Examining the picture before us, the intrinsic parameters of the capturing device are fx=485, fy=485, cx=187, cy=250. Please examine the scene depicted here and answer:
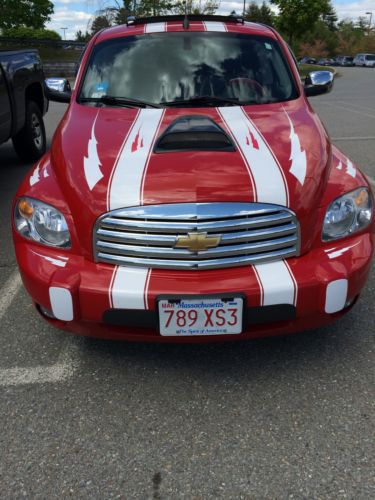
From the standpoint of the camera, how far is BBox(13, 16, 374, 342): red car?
2018mm

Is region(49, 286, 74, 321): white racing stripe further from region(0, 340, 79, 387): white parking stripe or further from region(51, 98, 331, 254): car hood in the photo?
region(0, 340, 79, 387): white parking stripe

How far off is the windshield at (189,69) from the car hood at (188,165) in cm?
35

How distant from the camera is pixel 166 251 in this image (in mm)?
2074

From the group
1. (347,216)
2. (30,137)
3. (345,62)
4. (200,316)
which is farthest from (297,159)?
(345,62)

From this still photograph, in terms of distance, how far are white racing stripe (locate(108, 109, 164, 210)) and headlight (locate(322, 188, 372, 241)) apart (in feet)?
2.85

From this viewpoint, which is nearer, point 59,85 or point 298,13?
point 59,85

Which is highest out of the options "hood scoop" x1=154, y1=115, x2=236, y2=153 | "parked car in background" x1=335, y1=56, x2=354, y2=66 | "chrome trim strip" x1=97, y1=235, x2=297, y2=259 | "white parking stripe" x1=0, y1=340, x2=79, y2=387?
"hood scoop" x1=154, y1=115, x2=236, y2=153

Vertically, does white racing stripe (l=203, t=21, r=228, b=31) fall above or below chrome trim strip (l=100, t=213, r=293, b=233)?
above

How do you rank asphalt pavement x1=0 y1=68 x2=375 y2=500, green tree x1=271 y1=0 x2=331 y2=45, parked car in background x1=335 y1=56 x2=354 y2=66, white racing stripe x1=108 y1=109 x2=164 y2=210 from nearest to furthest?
asphalt pavement x1=0 y1=68 x2=375 y2=500, white racing stripe x1=108 y1=109 x2=164 y2=210, green tree x1=271 y1=0 x2=331 y2=45, parked car in background x1=335 y1=56 x2=354 y2=66

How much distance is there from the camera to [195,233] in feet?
6.74

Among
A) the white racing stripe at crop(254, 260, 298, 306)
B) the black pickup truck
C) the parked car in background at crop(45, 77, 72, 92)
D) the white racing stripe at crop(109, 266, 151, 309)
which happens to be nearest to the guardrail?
the black pickup truck

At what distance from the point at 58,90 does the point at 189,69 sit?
1241 mm

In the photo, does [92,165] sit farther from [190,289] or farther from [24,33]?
[24,33]

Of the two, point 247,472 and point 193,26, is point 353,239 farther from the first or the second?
point 193,26
